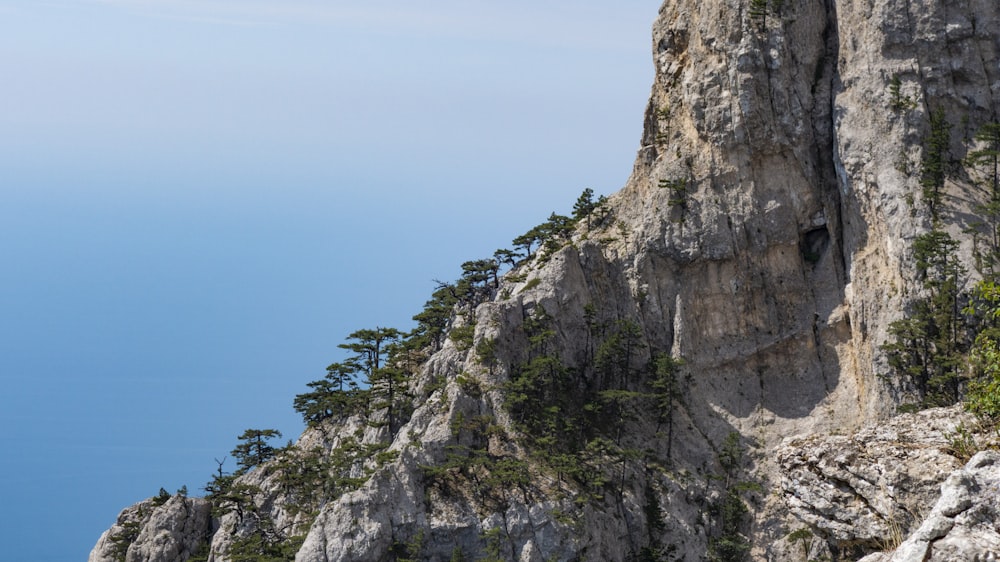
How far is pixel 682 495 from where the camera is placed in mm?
87438

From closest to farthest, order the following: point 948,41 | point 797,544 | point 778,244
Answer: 1. point 797,544
2. point 948,41
3. point 778,244

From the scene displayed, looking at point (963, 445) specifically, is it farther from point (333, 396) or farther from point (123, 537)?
point (123, 537)

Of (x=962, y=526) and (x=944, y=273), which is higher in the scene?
(x=944, y=273)

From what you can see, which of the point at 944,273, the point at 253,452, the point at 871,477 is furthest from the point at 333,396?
the point at 871,477

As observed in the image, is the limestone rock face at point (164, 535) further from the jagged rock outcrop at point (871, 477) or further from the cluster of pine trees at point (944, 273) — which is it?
the jagged rock outcrop at point (871, 477)

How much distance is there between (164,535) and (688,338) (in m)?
48.3

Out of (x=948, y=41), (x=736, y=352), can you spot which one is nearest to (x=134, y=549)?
(x=736, y=352)

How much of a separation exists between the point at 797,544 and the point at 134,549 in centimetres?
5518

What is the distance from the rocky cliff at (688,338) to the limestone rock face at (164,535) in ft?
0.67

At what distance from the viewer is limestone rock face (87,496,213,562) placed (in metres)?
91.9

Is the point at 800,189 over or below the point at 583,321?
over

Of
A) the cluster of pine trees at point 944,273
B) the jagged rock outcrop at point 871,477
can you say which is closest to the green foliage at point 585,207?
the cluster of pine trees at point 944,273

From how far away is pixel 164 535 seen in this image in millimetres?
92250

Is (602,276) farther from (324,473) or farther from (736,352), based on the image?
(324,473)
